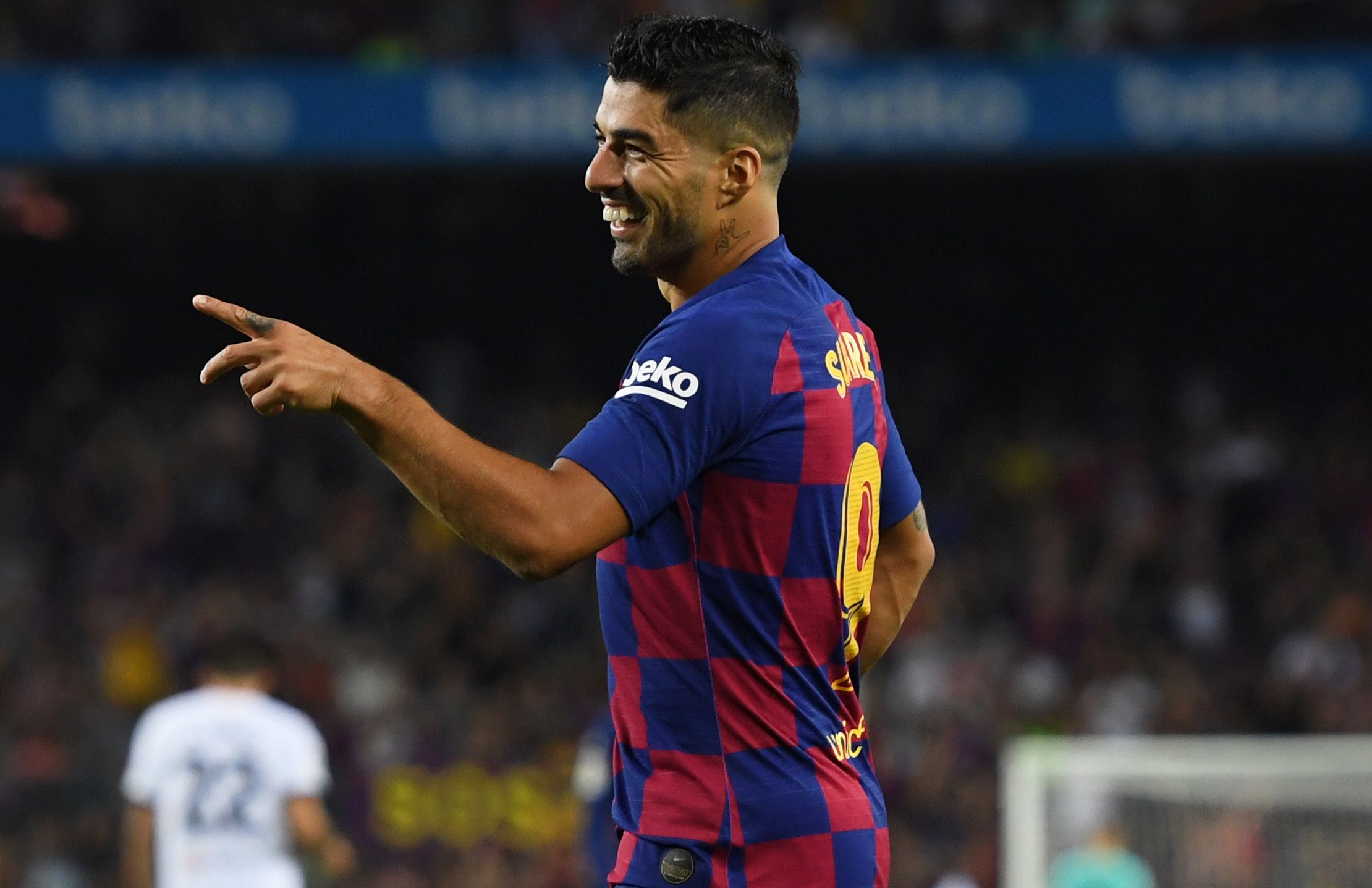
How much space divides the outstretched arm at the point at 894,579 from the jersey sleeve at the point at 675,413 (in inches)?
23.4

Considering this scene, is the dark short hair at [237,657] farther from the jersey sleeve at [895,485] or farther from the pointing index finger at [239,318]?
the pointing index finger at [239,318]

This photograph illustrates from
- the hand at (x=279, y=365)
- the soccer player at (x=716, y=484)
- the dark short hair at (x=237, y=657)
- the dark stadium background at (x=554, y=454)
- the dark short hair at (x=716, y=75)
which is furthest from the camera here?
the dark stadium background at (x=554, y=454)

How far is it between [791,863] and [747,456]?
0.50 meters

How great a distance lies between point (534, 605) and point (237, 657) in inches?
250

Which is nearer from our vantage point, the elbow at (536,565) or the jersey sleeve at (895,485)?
the elbow at (536,565)

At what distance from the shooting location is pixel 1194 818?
6.20 m

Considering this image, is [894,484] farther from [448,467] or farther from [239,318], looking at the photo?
[239,318]

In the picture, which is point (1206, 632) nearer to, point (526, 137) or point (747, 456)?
point (526, 137)

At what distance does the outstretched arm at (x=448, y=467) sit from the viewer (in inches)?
86.8

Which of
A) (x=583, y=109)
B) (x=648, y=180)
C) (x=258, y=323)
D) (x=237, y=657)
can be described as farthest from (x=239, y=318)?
(x=583, y=109)

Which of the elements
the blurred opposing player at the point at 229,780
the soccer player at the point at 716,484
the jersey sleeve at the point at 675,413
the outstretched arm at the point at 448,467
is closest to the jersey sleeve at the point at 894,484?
the soccer player at the point at 716,484

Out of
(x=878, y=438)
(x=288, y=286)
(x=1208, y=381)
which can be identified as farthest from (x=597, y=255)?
(x=878, y=438)

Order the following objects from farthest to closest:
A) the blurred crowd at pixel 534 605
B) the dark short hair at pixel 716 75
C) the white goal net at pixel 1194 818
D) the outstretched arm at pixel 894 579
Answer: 1. the blurred crowd at pixel 534 605
2. the white goal net at pixel 1194 818
3. the outstretched arm at pixel 894 579
4. the dark short hair at pixel 716 75

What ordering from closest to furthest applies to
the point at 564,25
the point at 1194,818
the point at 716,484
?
the point at 716,484 → the point at 1194,818 → the point at 564,25
